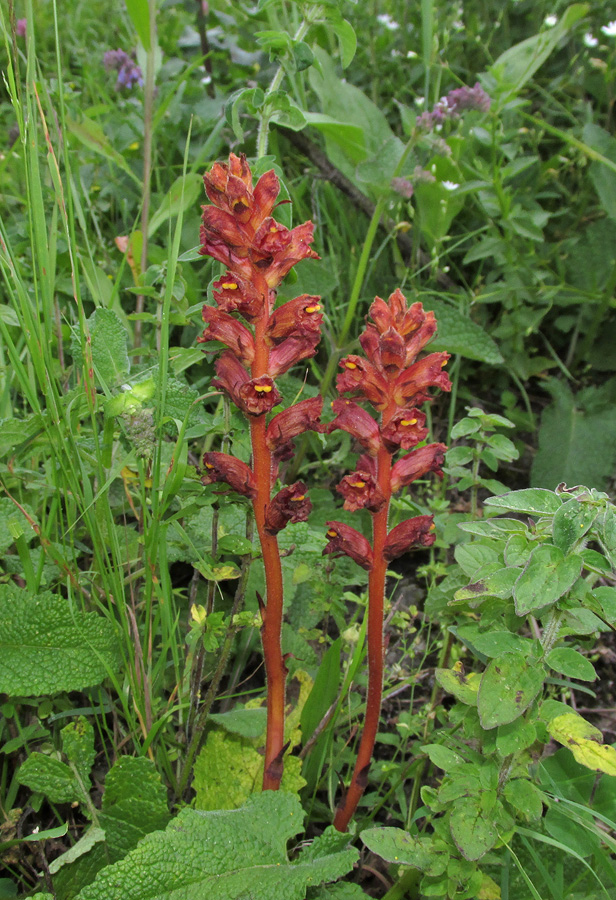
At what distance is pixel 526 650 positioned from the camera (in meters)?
1.27

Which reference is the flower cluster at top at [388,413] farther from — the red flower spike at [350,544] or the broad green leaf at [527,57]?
the broad green leaf at [527,57]

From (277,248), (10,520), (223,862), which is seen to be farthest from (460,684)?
(10,520)

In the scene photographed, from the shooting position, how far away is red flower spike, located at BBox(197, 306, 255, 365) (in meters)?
1.42

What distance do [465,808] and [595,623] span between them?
42 cm

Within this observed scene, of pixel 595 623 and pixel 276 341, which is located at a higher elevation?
pixel 276 341

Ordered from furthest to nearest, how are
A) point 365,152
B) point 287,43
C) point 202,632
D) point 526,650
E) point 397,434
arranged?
point 365,152, point 287,43, point 202,632, point 397,434, point 526,650

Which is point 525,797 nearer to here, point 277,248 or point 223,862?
point 223,862

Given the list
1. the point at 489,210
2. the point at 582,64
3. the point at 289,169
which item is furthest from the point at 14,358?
the point at 582,64

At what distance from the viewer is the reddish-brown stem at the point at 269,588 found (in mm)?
1441

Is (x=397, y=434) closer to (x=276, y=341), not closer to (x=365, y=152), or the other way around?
(x=276, y=341)

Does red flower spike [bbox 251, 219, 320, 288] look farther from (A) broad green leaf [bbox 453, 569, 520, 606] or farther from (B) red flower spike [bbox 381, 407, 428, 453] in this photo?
(A) broad green leaf [bbox 453, 569, 520, 606]

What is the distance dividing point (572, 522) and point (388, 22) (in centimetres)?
349

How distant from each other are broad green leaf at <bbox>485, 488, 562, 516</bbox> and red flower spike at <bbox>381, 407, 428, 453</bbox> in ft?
0.75

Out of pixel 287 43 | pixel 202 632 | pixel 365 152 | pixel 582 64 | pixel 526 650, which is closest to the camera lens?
pixel 526 650
